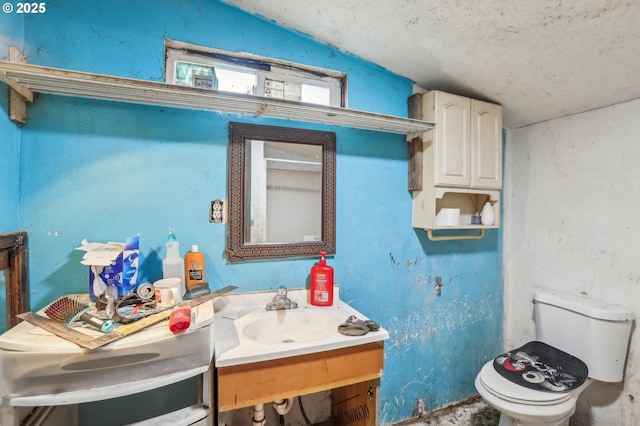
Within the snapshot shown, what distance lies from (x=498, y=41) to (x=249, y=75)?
1.14 m

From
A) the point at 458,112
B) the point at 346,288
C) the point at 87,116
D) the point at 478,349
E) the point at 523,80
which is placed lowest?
the point at 478,349

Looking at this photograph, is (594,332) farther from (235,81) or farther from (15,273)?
(15,273)

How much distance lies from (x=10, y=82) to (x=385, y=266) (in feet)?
5.67

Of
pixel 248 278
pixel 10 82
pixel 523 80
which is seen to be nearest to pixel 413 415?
pixel 248 278

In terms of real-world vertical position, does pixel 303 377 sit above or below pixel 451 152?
below

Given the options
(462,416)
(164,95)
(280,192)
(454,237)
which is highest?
(164,95)

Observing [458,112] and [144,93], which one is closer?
[144,93]

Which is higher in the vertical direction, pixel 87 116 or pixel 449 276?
pixel 87 116

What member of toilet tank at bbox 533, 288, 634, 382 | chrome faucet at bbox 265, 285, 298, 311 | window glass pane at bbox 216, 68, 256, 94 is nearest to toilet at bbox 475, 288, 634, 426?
toilet tank at bbox 533, 288, 634, 382

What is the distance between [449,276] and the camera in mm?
1814

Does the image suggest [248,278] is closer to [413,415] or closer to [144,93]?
[144,93]

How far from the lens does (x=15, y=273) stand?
1.00 meters

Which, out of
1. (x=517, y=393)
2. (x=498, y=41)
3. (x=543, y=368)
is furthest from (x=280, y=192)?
(x=543, y=368)

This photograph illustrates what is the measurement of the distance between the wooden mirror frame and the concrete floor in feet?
6.15
